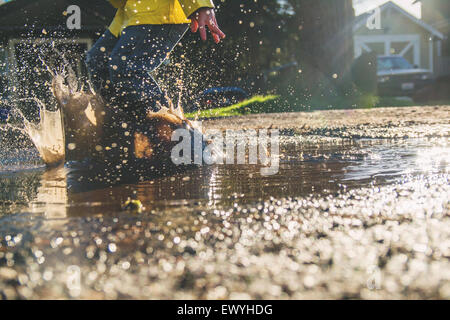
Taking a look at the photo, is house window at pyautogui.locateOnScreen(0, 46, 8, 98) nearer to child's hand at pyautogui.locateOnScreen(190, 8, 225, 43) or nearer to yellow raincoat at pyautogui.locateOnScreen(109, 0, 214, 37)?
yellow raincoat at pyautogui.locateOnScreen(109, 0, 214, 37)

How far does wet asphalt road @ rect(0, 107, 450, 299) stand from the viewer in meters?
1.46

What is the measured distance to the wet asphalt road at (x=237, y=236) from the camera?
146 centimetres

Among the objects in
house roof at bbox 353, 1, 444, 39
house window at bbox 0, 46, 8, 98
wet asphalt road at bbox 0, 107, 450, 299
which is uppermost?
house roof at bbox 353, 1, 444, 39

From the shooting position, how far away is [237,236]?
1.91 meters

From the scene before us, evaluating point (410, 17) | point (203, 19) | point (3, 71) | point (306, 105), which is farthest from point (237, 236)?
point (410, 17)

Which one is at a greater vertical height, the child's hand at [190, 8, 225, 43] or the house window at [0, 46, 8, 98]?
the house window at [0, 46, 8, 98]

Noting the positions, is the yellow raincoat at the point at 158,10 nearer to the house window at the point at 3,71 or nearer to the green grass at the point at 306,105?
the green grass at the point at 306,105

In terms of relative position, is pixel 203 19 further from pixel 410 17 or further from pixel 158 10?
pixel 410 17

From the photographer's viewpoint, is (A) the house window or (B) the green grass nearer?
(B) the green grass

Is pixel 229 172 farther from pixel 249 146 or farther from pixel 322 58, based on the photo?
pixel 322 58

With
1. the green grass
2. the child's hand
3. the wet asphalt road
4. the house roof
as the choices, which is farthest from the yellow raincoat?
the house roof

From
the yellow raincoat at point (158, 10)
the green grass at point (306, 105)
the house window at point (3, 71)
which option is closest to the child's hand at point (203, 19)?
the yellow raincoat at point (158, 10)

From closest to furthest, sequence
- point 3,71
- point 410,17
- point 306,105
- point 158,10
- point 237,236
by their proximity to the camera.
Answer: point 237,236
point 158,10
point 306,105
point 3,71
point 410,17

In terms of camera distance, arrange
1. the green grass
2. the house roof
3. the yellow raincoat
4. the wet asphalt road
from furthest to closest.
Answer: the house roof < the green grass < the yellow raincoat < the wet asphalt road
